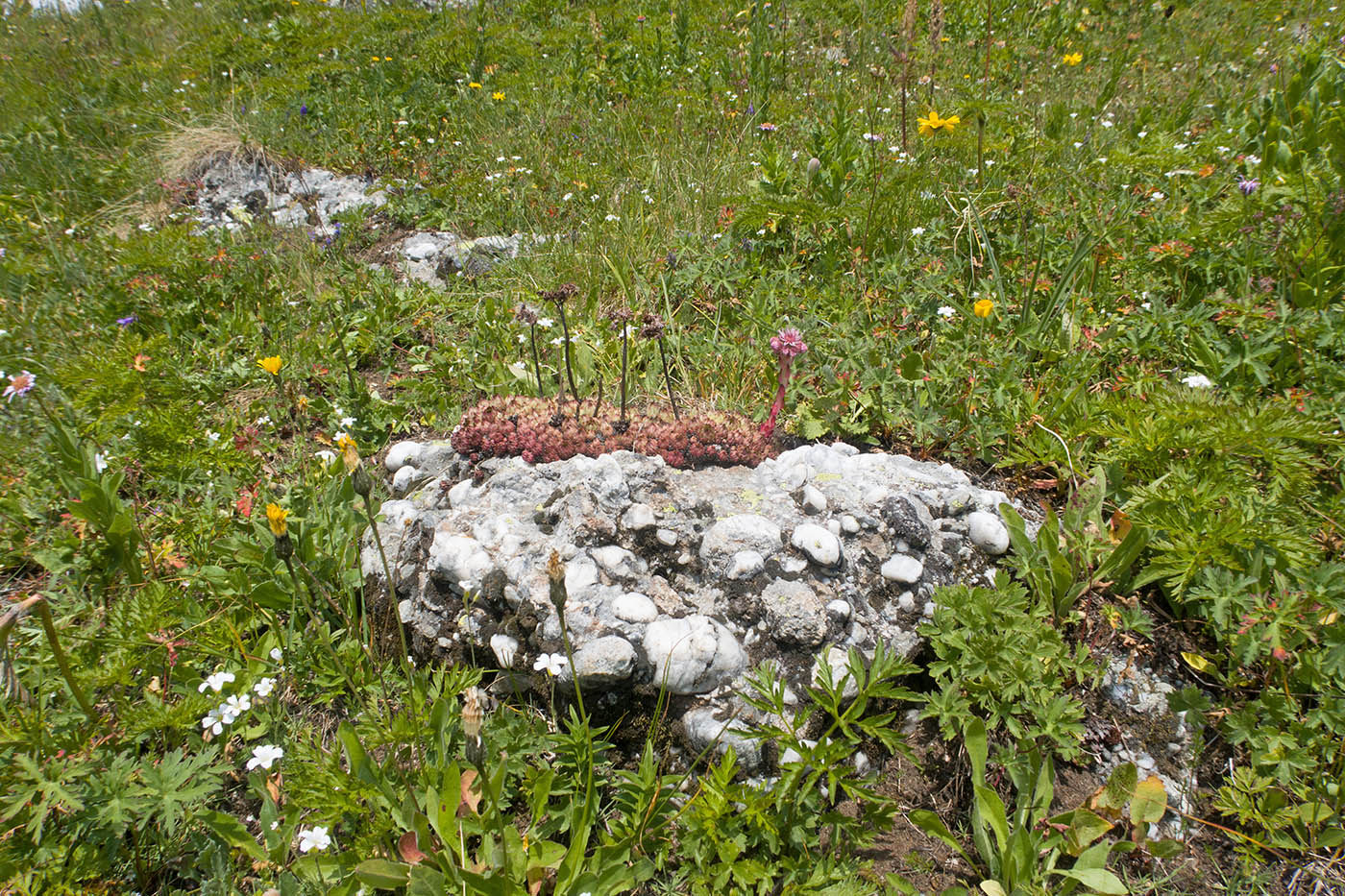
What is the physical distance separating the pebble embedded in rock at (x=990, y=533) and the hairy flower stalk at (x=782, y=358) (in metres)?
0.90

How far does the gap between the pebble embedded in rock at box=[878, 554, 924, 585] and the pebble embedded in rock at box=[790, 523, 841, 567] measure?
187mm

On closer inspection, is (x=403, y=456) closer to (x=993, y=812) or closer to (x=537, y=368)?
(x=537, y=368)

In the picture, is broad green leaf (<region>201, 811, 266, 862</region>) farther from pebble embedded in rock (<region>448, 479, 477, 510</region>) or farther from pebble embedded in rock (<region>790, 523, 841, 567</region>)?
pebble embedded in rock (<region>790, 523, 841, 567</region>)

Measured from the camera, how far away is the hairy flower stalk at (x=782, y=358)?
3000 millimetres

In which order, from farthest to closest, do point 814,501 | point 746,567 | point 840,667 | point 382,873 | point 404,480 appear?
point 404,480, point 814,501, point 746,567, point 840,667, point 382,873

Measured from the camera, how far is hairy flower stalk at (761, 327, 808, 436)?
9.84 feet

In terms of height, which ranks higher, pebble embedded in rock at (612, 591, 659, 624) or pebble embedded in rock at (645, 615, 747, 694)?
pebble embedded in rock at (612, 591, 659, 624)

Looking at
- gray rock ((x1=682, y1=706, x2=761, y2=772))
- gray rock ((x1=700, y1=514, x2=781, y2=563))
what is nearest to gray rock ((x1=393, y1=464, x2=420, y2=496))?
gray rock ((x1=700, y1=514, x2=781, y2=563))

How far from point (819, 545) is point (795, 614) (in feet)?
0.86

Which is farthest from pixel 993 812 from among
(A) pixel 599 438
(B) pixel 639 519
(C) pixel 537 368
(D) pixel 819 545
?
(C) pixel 537 368

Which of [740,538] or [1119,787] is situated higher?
[740,538]

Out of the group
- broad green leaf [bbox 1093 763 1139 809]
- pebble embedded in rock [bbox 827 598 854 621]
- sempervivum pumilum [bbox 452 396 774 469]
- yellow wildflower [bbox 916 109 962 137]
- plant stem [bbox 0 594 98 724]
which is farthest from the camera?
yellow wildflower [bbox 916 109 962 137]

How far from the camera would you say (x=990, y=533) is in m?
2.56

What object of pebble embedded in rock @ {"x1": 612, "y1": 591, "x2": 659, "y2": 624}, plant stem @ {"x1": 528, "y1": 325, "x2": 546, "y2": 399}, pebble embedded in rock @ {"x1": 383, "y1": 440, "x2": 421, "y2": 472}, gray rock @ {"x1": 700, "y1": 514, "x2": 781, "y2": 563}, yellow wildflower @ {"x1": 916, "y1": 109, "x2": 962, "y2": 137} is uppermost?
yellow wildflower @ {"x1": 916, "y1": 109, "x2": 962, "y2": 137}
